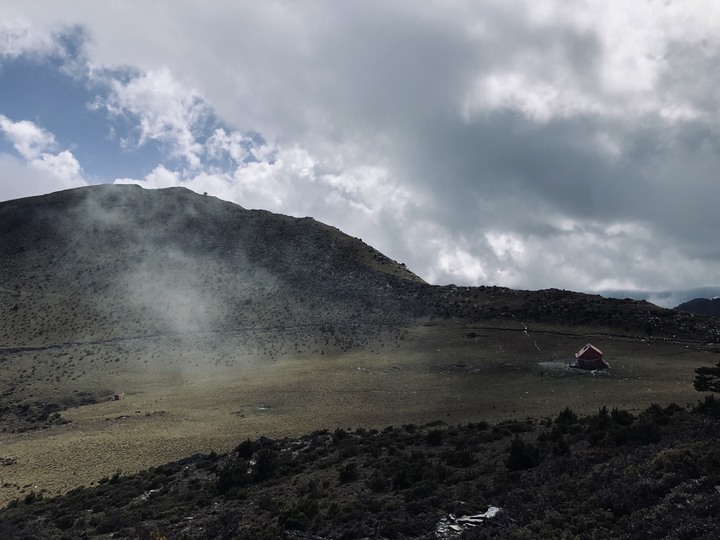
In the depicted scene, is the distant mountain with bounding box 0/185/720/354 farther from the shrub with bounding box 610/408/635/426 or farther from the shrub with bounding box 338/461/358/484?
the shrub with bounding box 338/461/358/484

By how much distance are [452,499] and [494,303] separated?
5496cm

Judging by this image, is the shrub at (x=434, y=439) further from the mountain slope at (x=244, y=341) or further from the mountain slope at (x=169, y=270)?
the mountain slope at (x=169, y=270)

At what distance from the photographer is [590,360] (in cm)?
4122

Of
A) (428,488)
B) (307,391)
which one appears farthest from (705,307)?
(428,488)

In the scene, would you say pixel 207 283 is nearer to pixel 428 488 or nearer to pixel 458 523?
pixel 428 488

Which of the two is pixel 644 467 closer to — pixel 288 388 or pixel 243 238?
pixel 288 388

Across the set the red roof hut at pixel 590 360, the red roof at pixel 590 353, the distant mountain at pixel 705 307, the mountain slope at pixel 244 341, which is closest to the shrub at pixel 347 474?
the mountain slope at pixel 244 341

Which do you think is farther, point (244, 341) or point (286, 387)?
point (244, 341)

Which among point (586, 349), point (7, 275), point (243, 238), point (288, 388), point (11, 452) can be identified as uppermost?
point (243, 238)

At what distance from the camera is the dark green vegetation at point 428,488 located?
1082 centimetres

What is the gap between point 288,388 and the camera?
42.7 meters

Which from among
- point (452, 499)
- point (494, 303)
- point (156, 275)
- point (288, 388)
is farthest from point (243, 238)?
point (452, 499)

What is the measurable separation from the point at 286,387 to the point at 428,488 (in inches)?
1170

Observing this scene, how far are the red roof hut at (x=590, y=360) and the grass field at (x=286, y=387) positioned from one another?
3.16 ft
